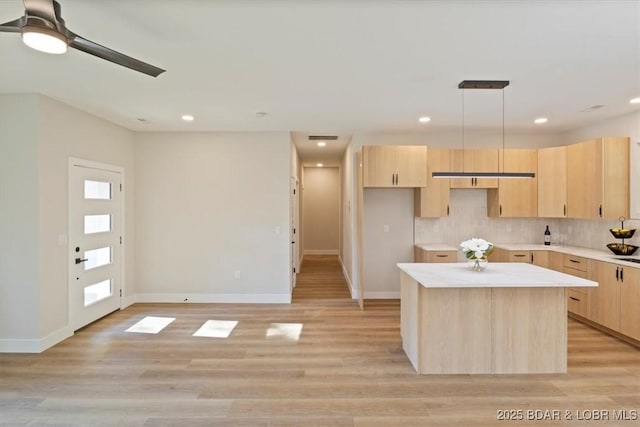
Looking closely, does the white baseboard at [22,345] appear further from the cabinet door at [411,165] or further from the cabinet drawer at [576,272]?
the cabinet drawer at [576,272]

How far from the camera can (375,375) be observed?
300 centimetres

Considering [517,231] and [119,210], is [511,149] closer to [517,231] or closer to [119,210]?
[517,231]

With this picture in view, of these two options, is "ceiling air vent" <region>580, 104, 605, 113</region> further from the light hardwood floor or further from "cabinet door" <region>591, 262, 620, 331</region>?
the light hardwood floor

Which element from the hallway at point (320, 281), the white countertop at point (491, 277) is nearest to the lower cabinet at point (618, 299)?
the white countertop at point (491, 277)

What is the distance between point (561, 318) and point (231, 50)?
362 centimetres

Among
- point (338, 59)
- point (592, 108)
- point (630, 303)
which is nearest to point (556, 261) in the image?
point (630, 303)

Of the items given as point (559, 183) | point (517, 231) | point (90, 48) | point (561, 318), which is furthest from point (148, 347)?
point (559, 183)

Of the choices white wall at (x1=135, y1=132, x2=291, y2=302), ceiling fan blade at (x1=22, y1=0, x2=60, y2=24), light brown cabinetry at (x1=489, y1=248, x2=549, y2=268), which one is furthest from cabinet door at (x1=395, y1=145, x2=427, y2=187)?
ceiling fan blade at (x1=22, y1=0, x2=60, y2=24)

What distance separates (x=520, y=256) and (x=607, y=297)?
114cm

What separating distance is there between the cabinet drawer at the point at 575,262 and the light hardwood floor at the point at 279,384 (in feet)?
2.57

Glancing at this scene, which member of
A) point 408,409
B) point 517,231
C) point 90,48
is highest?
point 90,48

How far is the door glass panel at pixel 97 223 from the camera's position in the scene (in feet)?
14.0

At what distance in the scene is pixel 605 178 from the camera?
4250 millimetres

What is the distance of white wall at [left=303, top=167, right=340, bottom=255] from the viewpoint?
34.4 feet
